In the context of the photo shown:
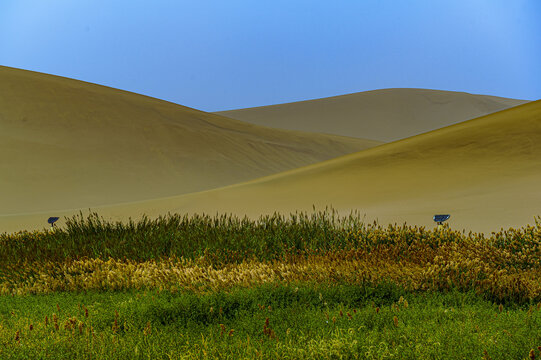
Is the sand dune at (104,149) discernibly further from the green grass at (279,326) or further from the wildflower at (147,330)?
the wildflower at (147,330)

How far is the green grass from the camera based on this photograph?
3764 mm

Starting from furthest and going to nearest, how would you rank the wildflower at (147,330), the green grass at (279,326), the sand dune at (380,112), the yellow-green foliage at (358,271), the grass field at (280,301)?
1. the sand dune at (380,112)
2. the yellow-green foliage at (358,271)
3. the wildflower at (147,330)
4. the grass field at (280,301)
5. the green grass at (279,326)

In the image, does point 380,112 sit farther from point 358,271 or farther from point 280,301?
point 280,301

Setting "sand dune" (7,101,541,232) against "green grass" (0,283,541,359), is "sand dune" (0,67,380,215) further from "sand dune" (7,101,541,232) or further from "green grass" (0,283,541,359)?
"green grass" (0,283,541,359)

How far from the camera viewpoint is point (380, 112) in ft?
409

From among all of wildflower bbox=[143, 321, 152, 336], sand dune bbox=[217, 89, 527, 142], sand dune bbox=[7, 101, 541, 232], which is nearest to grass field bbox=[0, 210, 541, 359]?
wildflower bbox=[143, 321, 152, 336]

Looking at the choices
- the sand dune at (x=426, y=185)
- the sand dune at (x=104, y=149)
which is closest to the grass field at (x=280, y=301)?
the sand dune at (x=426, y=185)

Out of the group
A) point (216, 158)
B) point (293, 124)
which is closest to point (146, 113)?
point (216, 158)

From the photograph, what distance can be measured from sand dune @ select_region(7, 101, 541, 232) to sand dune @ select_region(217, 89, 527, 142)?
90.7 meters

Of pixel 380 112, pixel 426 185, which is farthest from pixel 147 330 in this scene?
pixel 380 112

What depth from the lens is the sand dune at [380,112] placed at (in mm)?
Result: 116969

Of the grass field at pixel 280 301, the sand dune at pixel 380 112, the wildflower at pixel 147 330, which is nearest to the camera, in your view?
the grass field at pixel 280 301

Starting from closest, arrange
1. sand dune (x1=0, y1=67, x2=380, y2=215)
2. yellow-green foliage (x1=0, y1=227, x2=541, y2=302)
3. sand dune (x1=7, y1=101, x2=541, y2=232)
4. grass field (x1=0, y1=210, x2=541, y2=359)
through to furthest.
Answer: grass field (x1=0, y1=210, x2=541, y2=359) → yellow-green foliage (x1=0, y1=227, x2=541, y2=302) → sand dune (x1=7, y1=101, x2=541, y2=232) → sand dune (x1=0, y1=67, x2=380, y2=215)

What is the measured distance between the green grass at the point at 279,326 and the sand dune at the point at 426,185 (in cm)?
724
